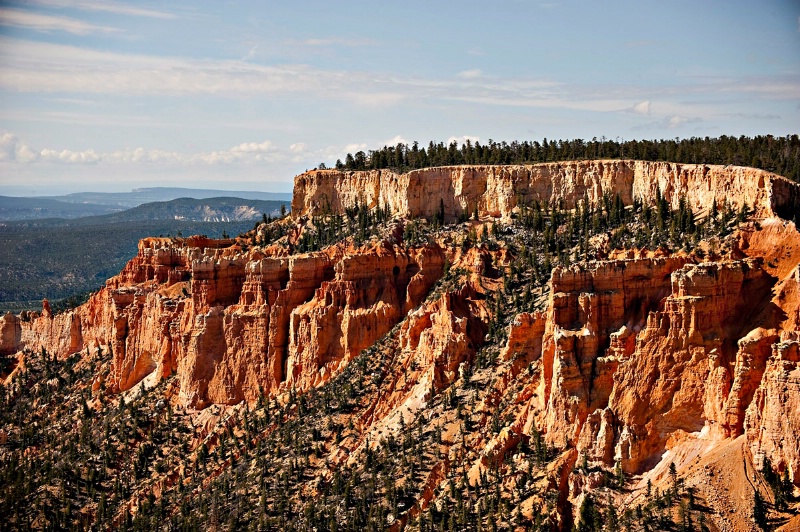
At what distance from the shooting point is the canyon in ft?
268

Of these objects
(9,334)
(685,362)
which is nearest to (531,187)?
(685,362)

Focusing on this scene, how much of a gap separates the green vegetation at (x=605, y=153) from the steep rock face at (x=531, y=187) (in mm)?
5609

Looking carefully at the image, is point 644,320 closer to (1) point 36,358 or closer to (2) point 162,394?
(2) point 162,394

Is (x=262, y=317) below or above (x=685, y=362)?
below

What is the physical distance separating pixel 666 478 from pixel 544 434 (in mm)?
10945

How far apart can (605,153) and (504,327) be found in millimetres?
32332

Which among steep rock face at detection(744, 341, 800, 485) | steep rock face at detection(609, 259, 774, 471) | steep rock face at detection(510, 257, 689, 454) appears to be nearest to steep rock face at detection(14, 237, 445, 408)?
steep rock face at detection(510, 257, 689, 454)

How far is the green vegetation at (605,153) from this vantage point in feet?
380

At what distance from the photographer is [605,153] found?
125 meters

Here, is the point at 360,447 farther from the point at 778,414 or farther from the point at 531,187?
the point at 778,414

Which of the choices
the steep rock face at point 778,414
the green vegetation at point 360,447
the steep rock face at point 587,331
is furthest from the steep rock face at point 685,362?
the green vegetation at point 360,447

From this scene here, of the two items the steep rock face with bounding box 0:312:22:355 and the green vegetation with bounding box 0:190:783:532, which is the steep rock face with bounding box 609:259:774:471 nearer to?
the green vegetation with bounding box 0:190:783:532

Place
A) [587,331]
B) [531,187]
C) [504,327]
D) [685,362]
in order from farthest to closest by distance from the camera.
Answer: [531,187] < [504,327] < [587,331] < [685,362]

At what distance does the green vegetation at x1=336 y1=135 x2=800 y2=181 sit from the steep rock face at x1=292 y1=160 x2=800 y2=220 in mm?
5609
